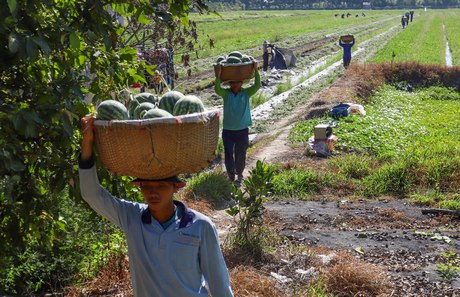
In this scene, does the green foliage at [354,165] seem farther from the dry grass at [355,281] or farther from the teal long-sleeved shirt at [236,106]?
the dry grass at [355,281]

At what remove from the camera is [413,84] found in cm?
2206

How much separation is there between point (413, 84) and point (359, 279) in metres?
17.4

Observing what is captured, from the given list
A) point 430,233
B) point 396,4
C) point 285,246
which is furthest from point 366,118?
point 396,4

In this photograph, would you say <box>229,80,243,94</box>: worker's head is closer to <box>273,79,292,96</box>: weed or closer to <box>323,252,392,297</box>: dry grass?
<box>323,252,392,297</box>: dry grass

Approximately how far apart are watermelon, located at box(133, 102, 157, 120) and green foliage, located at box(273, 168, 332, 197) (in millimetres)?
6344

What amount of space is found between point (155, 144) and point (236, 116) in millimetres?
6101

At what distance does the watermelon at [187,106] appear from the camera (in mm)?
3080

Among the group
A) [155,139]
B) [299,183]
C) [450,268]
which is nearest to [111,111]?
[155,139]

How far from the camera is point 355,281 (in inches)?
227

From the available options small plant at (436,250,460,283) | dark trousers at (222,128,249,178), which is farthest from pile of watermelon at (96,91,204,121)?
dark trousers at (222,128,249,178)

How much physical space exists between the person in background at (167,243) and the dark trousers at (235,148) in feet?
19.3

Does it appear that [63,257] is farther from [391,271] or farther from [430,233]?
[430,233]

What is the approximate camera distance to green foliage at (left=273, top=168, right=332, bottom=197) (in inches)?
370

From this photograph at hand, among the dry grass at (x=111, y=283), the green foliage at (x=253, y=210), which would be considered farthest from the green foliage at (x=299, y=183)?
the dry grass at (x=111, y=283)
